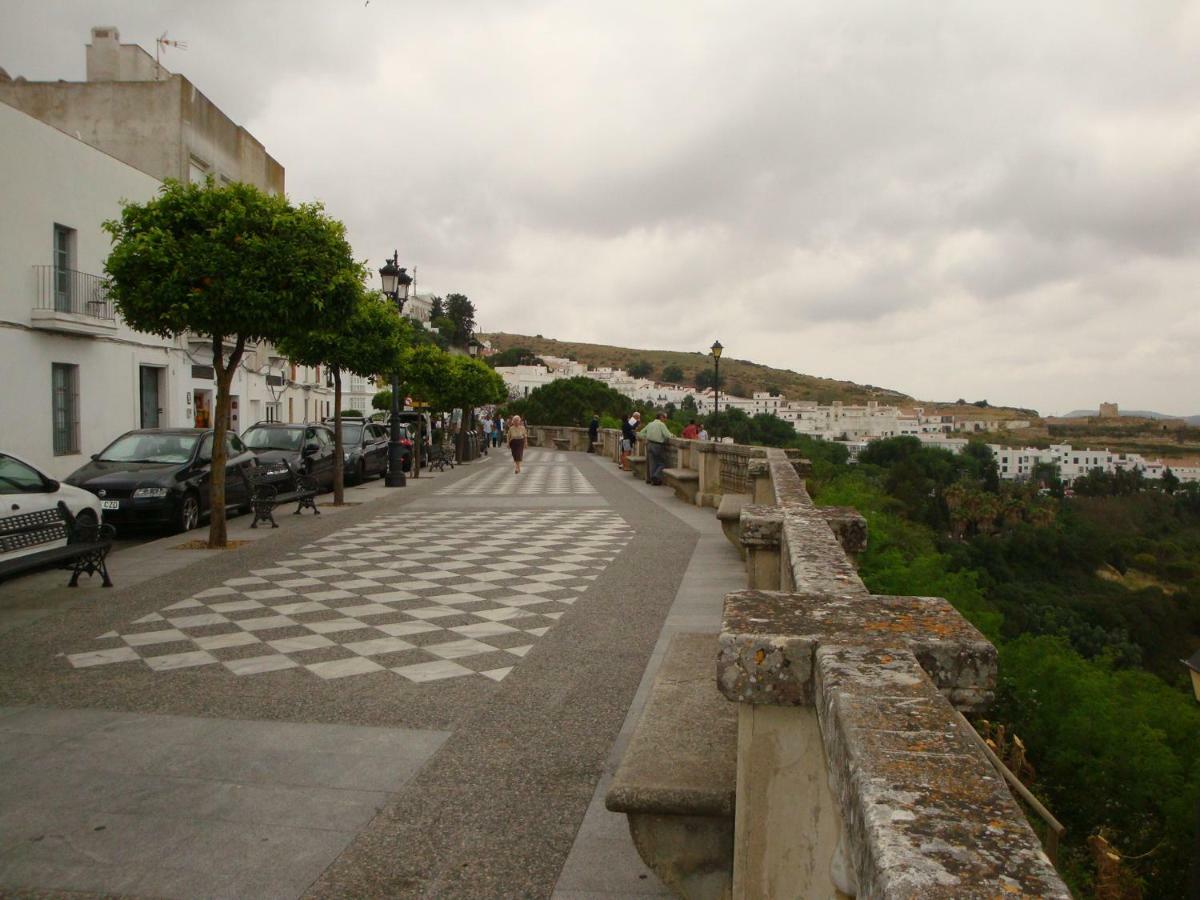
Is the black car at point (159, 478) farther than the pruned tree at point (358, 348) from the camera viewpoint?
No

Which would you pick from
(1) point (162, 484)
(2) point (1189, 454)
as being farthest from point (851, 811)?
(2) point (1189, 454)

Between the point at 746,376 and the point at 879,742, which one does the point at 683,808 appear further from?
the point at 746,376

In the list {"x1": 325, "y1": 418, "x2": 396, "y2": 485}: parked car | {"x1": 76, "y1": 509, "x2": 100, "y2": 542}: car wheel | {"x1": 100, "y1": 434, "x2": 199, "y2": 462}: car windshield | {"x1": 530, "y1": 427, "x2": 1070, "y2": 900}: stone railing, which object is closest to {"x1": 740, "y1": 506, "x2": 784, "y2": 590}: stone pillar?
{"x1": 530, "y1": 427, "x2": 1070, "y2": 900}: stone railing

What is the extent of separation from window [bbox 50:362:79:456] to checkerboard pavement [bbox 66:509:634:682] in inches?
445

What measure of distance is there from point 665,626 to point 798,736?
17.1 ft

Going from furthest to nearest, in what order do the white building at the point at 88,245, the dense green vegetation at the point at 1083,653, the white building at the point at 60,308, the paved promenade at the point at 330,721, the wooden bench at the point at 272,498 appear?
the white building at the point at 88,245
the white building at the point at 60,308
the wooden bench at the point at 272,498
the dense green vegetation at the point at 1083,653
the paved promenade at the point at 330,721

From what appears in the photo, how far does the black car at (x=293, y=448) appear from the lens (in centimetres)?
1711

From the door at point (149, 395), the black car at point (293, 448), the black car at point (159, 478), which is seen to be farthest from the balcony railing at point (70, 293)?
the black car at point (159, 478)

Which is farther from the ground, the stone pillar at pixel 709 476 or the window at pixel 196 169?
the window at pixel 196 169

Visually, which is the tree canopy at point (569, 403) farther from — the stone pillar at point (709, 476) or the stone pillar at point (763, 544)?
the stone pillar at point (763, 544)

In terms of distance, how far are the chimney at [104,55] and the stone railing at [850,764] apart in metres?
33.0

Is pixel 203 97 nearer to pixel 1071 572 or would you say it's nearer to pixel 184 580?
pixel 184 580

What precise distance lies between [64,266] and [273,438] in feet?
21.6

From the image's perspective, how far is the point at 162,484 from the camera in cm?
1242
